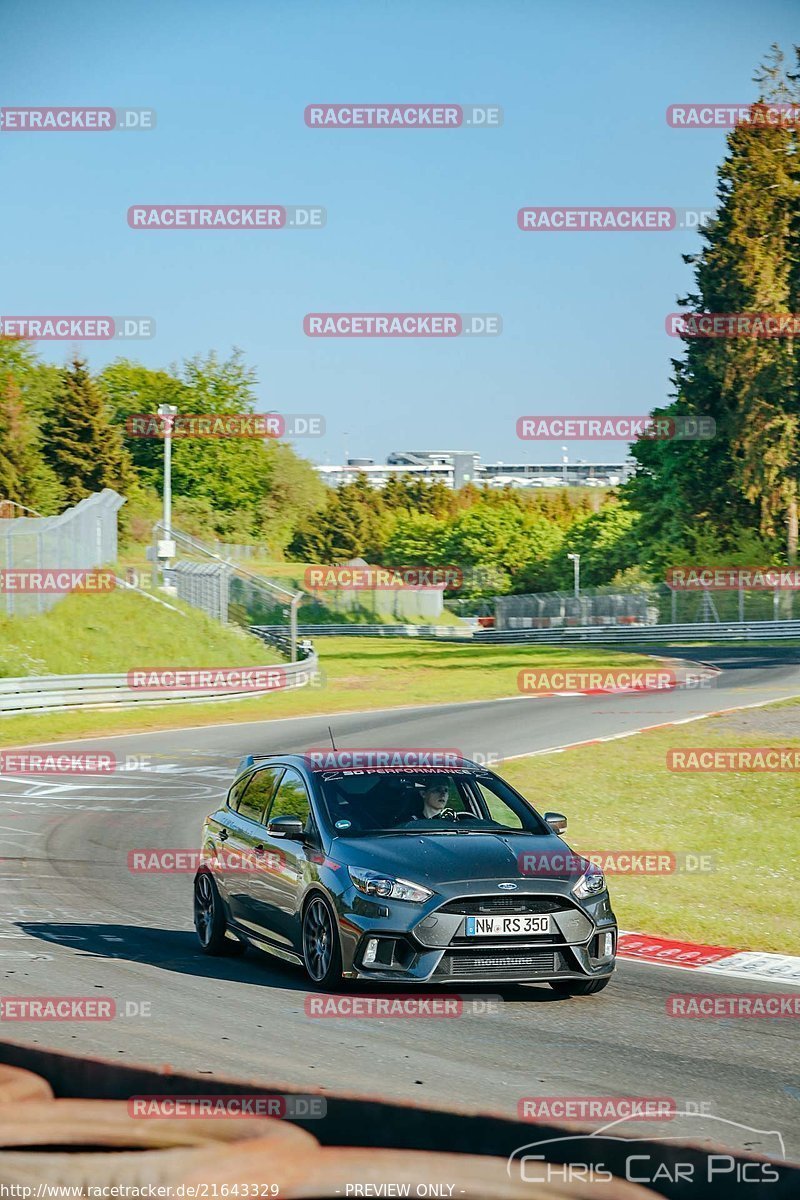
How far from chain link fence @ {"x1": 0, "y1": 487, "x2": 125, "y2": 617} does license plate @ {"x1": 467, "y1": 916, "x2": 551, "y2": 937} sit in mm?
31670

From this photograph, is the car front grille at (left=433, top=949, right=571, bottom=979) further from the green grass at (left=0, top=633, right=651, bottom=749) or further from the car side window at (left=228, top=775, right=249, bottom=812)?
the green grass at (left=0, top=633, right=651, bottom=749)

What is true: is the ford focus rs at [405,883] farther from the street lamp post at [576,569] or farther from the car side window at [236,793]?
the street lamp post at [576,569]

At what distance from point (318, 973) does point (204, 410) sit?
10239 cm

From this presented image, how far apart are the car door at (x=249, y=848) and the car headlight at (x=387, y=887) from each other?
1.44m

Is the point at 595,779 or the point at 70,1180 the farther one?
the point at 595,779

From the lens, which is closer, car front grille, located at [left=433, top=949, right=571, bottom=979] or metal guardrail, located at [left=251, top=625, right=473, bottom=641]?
car front grille, located at [left=433, top=949, right=571, bottom=979]

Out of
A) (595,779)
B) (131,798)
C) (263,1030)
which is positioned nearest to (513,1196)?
(263,1030)

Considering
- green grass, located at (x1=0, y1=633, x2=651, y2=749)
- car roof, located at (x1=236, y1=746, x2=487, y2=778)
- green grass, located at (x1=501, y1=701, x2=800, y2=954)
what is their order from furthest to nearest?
green grass, located at (x1=0, y1=633, x2=651, y2=749)
green grass, located at (x1=501, y1=701, x2=800, y2=954)
car roof, located at (x1=236, y1=746, x2=487, y2=778)

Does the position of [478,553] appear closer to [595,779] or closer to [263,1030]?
[595,779]

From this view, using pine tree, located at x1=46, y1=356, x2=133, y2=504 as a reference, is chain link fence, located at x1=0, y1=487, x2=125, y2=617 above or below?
below

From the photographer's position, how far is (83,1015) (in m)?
8.57

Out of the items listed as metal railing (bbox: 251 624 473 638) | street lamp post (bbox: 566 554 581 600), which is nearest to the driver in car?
metal railing (bbox: 251 624 473 638)

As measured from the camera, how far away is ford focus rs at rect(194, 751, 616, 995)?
8.95 meters

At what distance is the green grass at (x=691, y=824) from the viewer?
13.4m
